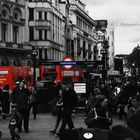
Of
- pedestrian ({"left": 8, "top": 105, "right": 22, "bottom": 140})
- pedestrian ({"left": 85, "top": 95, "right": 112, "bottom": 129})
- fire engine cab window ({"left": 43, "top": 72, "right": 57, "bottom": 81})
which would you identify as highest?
fire engine cab window ({"left": 43, "top": 72, "right": 57, "bottom": 81})

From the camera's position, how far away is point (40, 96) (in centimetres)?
2780

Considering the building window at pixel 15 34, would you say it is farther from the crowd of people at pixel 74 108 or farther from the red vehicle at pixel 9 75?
the crowd of people at pixel 74 108

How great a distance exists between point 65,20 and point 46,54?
20.6 m

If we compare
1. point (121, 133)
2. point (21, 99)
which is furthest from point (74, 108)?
point (121, 133)

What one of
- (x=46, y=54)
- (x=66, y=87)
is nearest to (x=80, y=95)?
(x=66, y=87)

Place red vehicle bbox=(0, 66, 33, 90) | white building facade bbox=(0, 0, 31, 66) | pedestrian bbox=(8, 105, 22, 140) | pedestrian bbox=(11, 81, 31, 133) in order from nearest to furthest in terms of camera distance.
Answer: pedestrian bbox=(8, 105, 22, 140) → pedestrian bbox=(11, 81, 31, 133) → red vehicle bbox=(0, 66, 33, 90) → white building facade bbox=(0, 0, 31, 66)

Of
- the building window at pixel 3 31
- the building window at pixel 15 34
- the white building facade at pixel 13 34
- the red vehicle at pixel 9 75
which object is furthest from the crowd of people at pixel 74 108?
the building window at pixel 15 34

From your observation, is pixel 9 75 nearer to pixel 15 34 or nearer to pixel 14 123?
pixel 15 34

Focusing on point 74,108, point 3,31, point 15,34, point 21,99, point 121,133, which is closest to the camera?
point 121,133

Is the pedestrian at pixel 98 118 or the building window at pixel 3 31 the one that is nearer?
the pedestrian at pixel 98 118

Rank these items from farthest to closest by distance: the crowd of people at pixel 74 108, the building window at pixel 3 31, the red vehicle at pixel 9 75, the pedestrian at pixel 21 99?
the building window at pixel 3 31, the red vehicle at pixel 9 75, the pedestrian at pixel 21 99, the crowd of people at pixel 74 108

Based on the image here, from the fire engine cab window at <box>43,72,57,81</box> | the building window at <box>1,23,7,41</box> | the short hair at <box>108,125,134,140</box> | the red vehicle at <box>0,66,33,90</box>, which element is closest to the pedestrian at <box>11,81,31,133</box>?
the short hair at <box>108,125,134,140</box>

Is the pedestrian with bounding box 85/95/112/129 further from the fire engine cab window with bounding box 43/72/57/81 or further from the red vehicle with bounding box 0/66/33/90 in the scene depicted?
the fire engine cab window with bounding box 43/72/57/81

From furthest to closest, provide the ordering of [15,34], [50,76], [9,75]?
[15,34] → [50,76] → [9,75]
